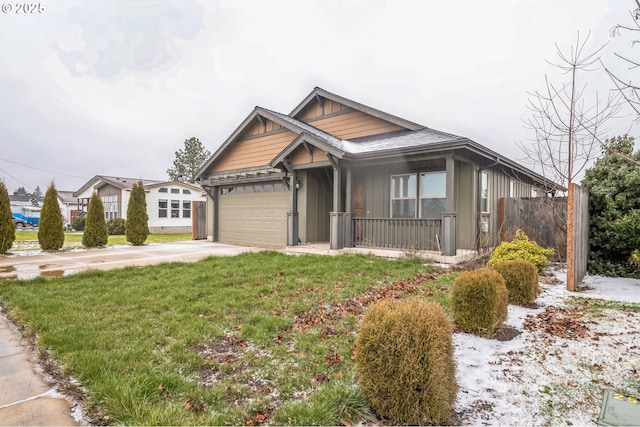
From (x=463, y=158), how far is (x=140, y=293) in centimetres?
836

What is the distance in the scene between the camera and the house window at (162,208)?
25.4 metres

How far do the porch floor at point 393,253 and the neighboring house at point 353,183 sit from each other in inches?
8.9

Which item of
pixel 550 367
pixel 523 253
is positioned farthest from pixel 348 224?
pixel 550 367

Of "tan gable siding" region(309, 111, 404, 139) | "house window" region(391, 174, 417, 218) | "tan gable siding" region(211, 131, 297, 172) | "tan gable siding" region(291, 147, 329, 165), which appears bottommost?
"house window" region(391, 174, 417, 218)

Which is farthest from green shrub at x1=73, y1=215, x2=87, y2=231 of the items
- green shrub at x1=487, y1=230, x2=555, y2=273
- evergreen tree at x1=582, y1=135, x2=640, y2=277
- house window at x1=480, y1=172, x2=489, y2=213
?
evergreen tree at x1=582, y1=135, x2=640, y2=277

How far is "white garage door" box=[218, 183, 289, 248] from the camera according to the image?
12492 mm

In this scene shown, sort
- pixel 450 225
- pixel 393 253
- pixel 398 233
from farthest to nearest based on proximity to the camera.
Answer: pixel 398 233, pixel 393 253, pixel 450 225

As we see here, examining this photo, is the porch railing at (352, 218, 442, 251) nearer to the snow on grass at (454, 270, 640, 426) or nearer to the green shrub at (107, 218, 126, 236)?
the snow on grass at (454, 270, 640, 426)

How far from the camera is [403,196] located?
10.3 m

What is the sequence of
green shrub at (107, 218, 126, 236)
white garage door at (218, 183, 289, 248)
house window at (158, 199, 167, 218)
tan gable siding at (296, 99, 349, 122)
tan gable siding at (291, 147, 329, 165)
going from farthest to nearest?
house window at (158, 199, 167, 218)
green shrub at (107, 218, 126, 236)
tan gable siding at (296, 99, 349, 122)
white garage door at (218, 183, 289, 248)
tan gable siding at (291, 147, 329, 165)

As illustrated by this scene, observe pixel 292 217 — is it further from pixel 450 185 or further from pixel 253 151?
pixel 450 185

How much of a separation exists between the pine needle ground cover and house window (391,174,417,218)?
3.39m

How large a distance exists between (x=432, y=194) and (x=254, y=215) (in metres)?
7.23

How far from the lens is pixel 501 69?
13.0 metres
